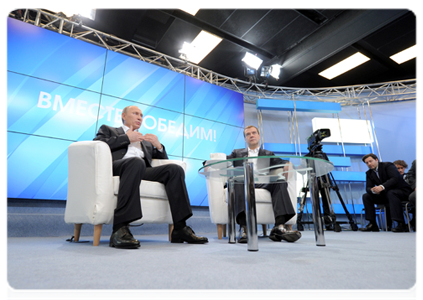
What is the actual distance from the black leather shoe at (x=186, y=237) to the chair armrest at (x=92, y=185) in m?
0.47

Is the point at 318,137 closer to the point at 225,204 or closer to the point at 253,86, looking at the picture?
the point at 225,204

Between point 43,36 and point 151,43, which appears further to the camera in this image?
point 151,43

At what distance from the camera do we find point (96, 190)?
167 cm

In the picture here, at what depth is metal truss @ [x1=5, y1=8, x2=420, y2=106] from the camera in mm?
4605

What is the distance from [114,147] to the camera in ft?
6.34

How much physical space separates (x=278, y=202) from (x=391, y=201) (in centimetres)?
242

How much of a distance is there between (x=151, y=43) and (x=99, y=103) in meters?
1.94

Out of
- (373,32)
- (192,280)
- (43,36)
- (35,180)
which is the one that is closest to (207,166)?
(192,280)

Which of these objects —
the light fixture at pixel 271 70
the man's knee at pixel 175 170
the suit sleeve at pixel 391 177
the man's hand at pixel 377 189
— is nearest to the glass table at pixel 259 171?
the man's knee at pixel 175 170

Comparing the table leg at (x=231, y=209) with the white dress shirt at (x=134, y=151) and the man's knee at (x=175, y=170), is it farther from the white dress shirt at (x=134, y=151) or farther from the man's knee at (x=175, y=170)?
the white dress shirt at (x=134, y=151)

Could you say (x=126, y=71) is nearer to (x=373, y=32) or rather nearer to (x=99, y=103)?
(x=99, y=103)

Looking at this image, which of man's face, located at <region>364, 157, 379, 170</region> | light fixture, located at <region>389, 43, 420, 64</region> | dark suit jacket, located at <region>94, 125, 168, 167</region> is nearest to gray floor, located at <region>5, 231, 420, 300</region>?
dark suit jacket, located at <region>94, 125, 168, 167</region>

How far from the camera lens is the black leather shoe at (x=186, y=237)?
5.84 feet

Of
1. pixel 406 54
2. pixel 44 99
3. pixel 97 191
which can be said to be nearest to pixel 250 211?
pixel 97 191
